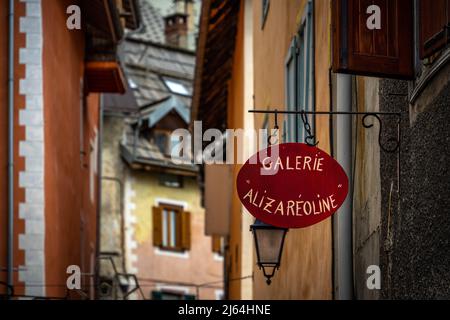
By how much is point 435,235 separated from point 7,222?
10.9 meters

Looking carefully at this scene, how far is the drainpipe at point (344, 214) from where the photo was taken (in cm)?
1338

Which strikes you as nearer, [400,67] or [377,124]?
[400,67]

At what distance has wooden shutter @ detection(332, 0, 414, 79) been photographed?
431 inches

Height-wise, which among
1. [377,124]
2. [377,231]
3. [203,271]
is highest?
[377,124]

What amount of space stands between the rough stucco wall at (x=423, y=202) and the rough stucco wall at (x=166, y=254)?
1216 inches

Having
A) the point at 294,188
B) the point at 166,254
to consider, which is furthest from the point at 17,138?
the point at 166,254

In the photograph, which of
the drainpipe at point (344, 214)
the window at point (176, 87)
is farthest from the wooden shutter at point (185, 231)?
the drainpipe at point (344, 214)

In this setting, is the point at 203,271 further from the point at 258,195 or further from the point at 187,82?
the point at 258,195

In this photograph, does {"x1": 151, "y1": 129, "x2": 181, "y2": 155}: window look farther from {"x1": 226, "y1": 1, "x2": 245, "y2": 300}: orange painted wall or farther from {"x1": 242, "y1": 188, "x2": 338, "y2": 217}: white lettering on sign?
{"x1": 242, "y1": 188, "x2": 338, "y2": 217}: white lettering on sign

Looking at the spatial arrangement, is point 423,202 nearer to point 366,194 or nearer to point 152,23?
point 366,194

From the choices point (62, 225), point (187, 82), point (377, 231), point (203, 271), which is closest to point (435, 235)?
point (377, 231)
